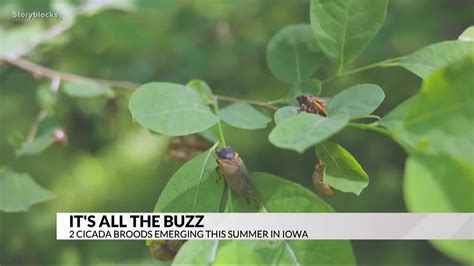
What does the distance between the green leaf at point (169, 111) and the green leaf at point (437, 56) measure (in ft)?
0.77

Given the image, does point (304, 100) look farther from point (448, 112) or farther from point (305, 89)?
point (448, 112)

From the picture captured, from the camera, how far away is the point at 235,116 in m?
0.72

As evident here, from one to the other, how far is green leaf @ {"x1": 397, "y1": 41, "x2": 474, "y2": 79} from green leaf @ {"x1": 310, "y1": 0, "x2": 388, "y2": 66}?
6 cm

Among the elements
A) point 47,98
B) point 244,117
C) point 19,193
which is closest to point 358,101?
point 244,117

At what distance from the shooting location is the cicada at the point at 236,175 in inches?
24.7

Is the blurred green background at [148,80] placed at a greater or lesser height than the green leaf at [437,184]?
greater

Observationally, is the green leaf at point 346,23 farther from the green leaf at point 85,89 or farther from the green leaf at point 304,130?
the green leaf at point 85,89

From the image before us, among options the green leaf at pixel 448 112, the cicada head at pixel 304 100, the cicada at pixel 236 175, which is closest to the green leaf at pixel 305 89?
the cicada head at pixel 304 100

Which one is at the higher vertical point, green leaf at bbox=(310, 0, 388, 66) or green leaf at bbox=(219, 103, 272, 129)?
green leaf at bbox=(310, 0, 388, 66)

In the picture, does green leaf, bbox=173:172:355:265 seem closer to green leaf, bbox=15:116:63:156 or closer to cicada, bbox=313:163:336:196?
cicada, bbox=313:163:336:196

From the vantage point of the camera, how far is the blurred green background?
4.28 feet

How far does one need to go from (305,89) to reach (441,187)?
0.36 m

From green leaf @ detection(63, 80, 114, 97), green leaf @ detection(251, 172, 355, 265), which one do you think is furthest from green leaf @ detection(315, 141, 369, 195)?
green leaf @ detection(63, 80, 114, 97)

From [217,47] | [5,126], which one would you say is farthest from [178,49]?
[5,126]
